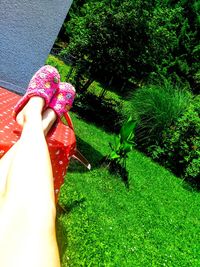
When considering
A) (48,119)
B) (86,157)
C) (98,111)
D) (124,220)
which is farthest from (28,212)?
(98,111)

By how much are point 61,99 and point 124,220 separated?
7.49ft

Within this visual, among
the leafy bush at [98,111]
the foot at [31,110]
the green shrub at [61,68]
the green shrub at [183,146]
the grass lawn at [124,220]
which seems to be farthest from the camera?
the green shrub at [61,68]

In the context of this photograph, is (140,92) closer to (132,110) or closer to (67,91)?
(132,110)

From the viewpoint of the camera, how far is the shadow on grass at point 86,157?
6.08 metres

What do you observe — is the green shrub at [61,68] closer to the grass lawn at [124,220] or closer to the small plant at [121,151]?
the grass lawn at [124,220]

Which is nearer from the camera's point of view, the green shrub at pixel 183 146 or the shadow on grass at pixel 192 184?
the shadow on grass at pixel 192 184

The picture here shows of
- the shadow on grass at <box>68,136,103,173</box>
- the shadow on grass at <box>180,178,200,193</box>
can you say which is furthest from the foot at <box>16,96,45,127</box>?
the shadow on grass at <box>180,178,200,193</box>

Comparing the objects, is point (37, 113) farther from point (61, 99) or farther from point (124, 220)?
point (124, 220)

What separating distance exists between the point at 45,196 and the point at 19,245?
0.88 feet

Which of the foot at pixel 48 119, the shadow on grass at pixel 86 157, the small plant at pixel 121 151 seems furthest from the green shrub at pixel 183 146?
the foot at pixel 48 119

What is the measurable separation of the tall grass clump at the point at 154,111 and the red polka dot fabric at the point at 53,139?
5964 millimetres

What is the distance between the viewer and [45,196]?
63.9 inches

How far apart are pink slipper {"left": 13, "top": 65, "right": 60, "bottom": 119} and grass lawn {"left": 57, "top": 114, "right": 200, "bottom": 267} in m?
1.30

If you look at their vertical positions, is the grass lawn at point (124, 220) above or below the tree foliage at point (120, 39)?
below
